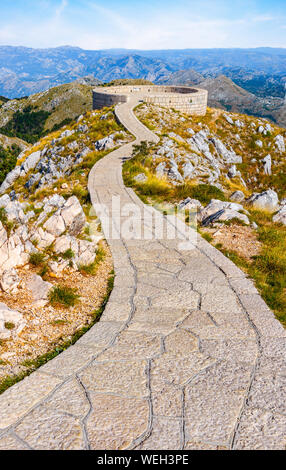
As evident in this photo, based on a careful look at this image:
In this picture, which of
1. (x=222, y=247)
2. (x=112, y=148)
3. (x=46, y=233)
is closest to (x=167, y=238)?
(x=222, y=247)

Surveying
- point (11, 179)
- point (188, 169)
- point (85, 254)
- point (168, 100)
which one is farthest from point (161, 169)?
point (168, 100)

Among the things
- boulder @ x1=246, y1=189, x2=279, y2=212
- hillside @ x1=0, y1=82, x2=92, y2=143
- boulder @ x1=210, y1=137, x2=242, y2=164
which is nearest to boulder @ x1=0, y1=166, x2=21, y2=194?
boulder @ x1=210, y1=137, x2=242, y2=164

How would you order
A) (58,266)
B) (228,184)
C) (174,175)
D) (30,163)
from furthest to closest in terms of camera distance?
1. (30,163)
2. (228,184)
3. (174,175)
4. (58,266)

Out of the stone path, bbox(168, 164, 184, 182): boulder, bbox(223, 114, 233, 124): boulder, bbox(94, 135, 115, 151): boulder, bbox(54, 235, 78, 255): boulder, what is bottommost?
the stone path

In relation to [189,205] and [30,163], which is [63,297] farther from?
[30,163]

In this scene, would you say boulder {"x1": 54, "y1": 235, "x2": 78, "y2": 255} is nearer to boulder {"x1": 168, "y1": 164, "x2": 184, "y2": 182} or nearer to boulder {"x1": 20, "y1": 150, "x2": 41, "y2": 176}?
boulder {"x1": 168, "y1": 164, "x2": 184, "y2": 182}

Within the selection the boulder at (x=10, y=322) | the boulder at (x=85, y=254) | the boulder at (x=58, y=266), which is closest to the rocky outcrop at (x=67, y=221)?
the boulder at (x=85, y=254)
